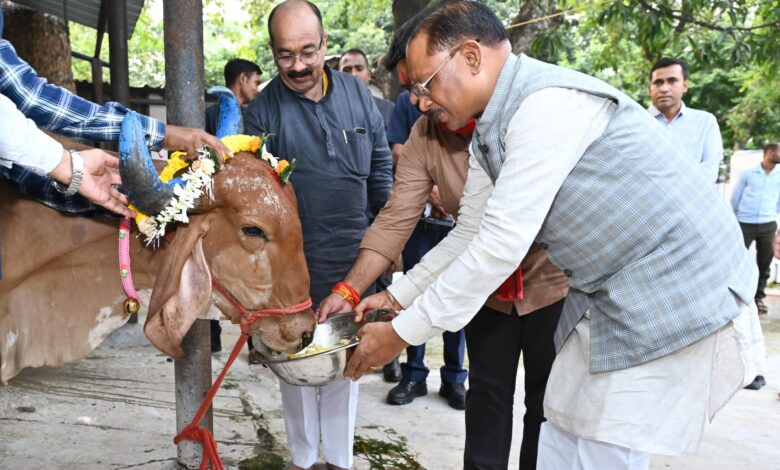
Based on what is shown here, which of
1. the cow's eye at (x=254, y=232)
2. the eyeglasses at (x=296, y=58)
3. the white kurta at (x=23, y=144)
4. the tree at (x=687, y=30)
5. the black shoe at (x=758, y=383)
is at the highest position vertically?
the tree at (x=687, y=30)

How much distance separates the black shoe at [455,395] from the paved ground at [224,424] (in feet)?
0.17

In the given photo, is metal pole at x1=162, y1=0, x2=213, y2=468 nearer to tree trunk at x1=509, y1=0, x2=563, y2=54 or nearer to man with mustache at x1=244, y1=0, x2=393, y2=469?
man with mustache at x1=244, y1=0, x2=393, y2=469

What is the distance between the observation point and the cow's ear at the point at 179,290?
7.93 ft

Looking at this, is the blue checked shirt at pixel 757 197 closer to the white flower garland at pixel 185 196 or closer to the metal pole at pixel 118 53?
the metal pole at pixel 118 53

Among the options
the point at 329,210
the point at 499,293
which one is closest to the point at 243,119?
the point at 329,210

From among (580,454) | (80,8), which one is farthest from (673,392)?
(80,8)

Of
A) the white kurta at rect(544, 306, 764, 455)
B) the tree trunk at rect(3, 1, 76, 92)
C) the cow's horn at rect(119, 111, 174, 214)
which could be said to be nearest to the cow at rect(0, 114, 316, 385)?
the cow's horn at rect(119, 111, 174, 214)

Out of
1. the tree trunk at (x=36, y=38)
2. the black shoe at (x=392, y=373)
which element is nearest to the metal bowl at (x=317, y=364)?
the black shoe at (x=392, y=373)

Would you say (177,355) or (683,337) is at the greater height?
(683,337)

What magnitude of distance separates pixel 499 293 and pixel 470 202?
382 millimetres

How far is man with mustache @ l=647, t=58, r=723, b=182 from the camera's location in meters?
5.08

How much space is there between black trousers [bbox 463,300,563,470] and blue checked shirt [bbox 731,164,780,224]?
6.90 metres

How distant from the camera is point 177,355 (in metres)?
2.53

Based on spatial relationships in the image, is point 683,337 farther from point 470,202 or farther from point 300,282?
point 300,282
